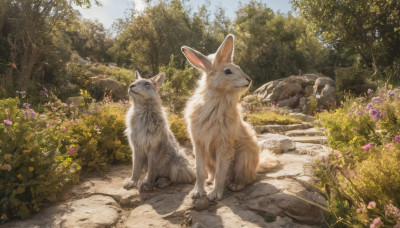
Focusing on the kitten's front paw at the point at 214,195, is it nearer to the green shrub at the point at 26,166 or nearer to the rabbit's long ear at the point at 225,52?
the rabbit's long ear at the point at 225,52

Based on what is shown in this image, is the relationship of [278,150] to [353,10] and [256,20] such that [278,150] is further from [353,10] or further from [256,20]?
[256,20]

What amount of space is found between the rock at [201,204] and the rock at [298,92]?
494 inches

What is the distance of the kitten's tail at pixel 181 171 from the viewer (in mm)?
4402

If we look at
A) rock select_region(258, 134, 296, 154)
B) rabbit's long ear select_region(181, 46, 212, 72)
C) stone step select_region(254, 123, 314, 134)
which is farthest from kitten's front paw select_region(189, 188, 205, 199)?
stone step select_region(254, 123, 314, 134)

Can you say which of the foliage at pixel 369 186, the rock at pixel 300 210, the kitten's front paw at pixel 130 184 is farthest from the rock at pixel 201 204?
the foliage at pixel 369 186

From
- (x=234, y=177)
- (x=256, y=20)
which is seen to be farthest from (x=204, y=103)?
(x=256, y=20)

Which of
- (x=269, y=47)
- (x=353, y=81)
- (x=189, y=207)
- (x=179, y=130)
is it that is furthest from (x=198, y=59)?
(x=269, y=47)

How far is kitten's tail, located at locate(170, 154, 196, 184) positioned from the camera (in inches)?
173

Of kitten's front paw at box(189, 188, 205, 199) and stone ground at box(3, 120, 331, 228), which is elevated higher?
kitten's front paw at box(189, 188, 205, 199)

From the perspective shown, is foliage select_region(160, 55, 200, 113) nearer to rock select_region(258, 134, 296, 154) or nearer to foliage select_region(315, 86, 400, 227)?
rock select_region(258, 134, 296, 154)

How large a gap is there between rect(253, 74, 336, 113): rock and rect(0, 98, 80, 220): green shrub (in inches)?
517

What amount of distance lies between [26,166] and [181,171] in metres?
2.21

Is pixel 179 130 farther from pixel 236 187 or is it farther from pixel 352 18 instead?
pixel 352 18

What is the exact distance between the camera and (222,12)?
3322 centimetres
